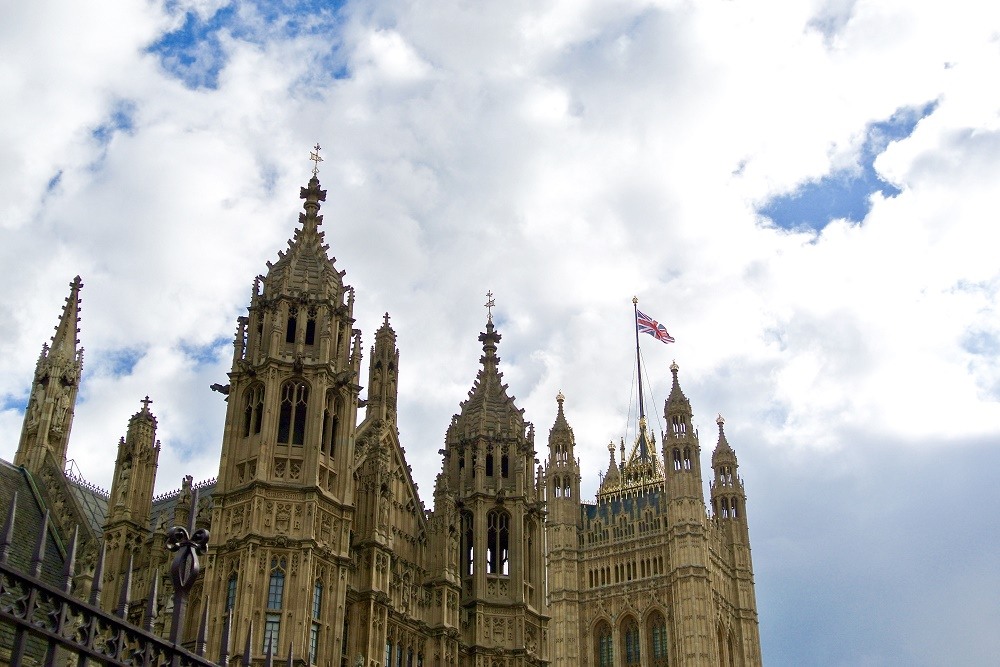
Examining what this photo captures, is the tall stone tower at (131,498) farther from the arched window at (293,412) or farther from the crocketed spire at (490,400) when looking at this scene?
the crocketed spire at (490,400)

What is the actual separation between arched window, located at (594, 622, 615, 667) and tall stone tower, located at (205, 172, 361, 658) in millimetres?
73244

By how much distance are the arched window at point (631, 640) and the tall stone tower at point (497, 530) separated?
63.5 m

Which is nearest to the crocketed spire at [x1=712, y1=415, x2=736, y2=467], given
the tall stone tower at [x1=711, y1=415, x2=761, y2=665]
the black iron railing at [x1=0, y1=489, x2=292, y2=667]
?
the tall stone tower at [x1=711, y1=415, x2=761, y2=665]

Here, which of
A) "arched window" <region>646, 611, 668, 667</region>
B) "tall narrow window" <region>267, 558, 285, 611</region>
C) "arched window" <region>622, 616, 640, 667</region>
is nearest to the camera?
"tall narrow window" <region>267, 558, 285, 611</region>

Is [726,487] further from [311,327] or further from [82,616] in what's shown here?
[82,616]

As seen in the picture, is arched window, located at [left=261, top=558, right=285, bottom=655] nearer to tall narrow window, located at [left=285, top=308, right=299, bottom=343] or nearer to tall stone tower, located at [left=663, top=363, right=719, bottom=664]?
tall narrow window, located at [left=285, top=308, right=299, bottom=343]

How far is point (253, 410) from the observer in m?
33.6

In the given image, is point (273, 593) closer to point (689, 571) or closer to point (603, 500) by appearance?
point (689, 571)

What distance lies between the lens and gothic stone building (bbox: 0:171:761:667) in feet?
102

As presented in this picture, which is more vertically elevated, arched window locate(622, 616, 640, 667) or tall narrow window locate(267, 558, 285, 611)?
arched window locate(622, 616, 640, 667)

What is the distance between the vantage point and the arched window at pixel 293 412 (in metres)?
33.3

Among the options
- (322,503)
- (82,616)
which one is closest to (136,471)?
(322,503)

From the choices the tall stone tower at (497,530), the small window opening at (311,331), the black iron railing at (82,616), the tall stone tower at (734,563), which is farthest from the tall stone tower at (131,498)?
the tall stone tower at (734,563)

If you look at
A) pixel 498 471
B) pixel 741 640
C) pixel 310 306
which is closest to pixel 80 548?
pixel 310 306
